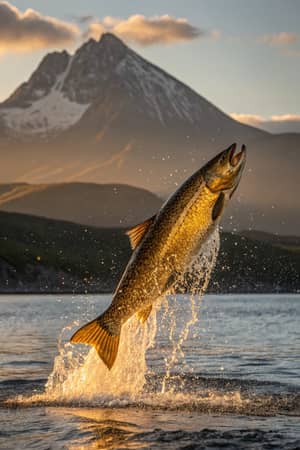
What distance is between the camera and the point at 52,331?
55.4 meters

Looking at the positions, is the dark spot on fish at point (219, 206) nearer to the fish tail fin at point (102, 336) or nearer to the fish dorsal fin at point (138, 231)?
the fish dorsal fin at point (138, 231)

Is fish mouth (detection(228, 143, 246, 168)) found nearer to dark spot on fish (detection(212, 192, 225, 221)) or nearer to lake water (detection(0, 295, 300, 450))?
dark spot on fish (detection(212, 192, 225, 221))

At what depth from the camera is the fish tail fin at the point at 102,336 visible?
45.4ft

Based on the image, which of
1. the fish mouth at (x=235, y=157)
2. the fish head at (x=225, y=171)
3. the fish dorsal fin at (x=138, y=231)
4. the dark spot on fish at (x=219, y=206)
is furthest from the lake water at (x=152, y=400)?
the fish mouth at (x=235, y=157)

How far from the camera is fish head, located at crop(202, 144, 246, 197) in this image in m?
12.6

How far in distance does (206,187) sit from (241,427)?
21.3ft

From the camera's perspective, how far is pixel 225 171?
41.7 ft

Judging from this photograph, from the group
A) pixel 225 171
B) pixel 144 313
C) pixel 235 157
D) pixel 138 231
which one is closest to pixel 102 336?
pixel 144 313

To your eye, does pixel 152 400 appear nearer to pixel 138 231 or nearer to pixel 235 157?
pixel 138 231

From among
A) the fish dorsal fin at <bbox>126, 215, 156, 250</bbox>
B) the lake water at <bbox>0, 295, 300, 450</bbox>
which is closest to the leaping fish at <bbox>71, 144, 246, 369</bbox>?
the fish dorsal fin at <bbox>126, 215, 156, 250</bbox>

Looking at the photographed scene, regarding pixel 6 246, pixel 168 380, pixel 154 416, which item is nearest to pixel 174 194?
pixel 154 416

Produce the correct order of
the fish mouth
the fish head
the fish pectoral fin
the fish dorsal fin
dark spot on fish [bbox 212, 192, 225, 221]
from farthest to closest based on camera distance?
the fish pectoral fin
the fish dorsal fin
dark spot on fish [bbox 212, 192, 225, 221]
the fish head
the fish mouth

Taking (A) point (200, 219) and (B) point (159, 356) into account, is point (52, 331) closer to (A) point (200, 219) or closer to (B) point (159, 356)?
(B) point (159, 356)

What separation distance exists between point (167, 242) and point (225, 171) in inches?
70.1
